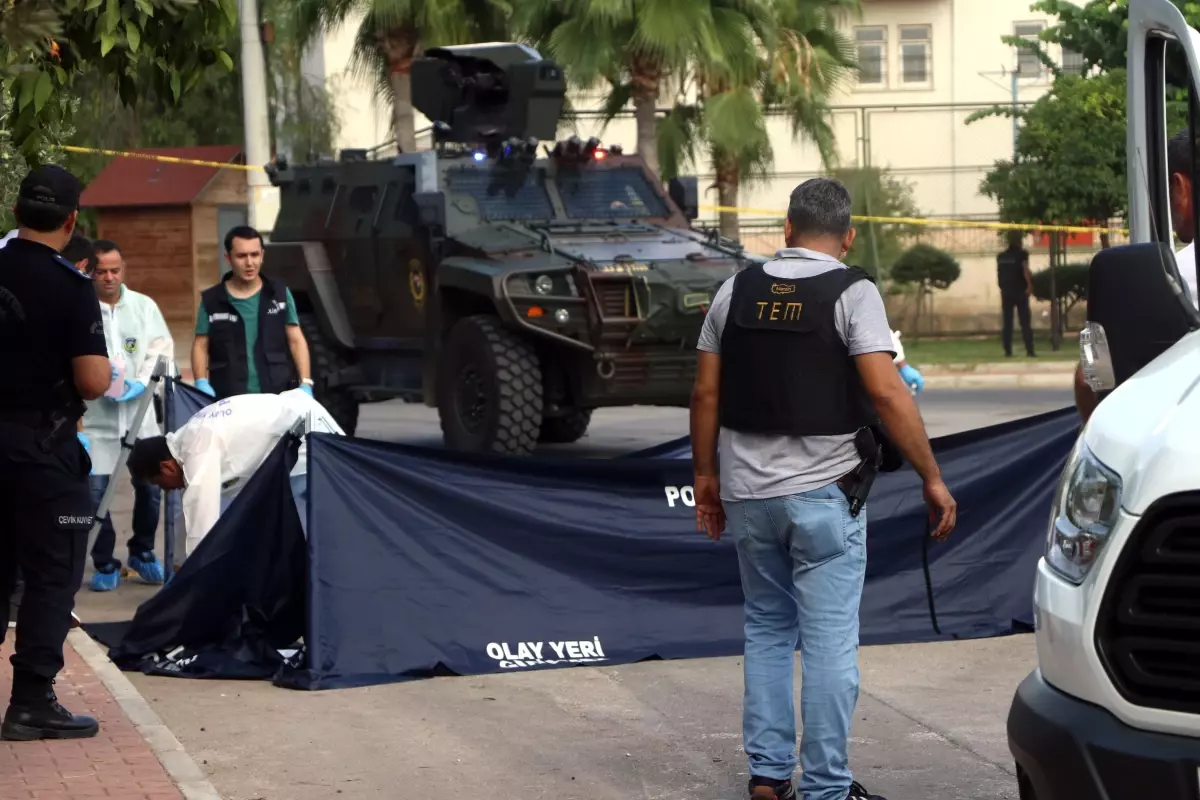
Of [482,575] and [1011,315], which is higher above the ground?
[482,575]

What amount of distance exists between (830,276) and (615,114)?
20.8m

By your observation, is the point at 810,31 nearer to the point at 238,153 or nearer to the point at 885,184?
the point at 885,184

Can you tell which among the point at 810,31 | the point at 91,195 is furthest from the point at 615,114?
the point at 91,195

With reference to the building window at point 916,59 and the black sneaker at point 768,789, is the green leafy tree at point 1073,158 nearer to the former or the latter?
the building window at point 916,59

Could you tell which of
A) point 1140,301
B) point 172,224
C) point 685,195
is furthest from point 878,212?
point 1140,301

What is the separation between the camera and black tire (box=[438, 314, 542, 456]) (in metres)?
13.3

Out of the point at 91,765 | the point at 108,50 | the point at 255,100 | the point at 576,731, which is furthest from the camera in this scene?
the point at 255,100

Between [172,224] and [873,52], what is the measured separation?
724 inches

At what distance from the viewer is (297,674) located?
6949 mm

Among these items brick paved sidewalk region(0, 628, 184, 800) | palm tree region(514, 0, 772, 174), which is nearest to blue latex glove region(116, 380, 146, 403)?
brick paved sidewalk region(0, 628, 184, 800)

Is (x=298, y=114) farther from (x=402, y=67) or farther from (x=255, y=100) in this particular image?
(x=255, y=100)

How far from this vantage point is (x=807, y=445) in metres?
5.02

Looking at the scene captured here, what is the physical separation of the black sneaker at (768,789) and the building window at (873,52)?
1532 inches

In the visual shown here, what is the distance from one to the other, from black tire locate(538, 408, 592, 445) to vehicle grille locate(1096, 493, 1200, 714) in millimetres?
12258
